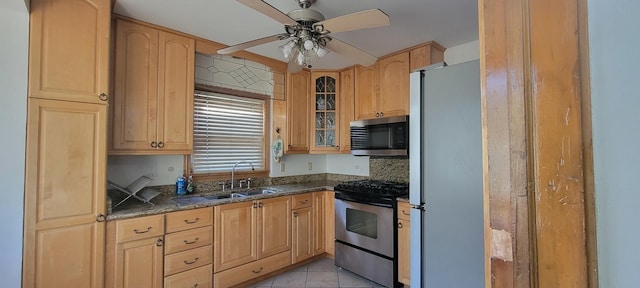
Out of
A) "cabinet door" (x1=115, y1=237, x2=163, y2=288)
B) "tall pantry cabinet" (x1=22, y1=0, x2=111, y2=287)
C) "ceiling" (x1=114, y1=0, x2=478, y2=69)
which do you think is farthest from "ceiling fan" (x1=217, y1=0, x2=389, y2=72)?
"cabinet door" (x1=115, y1=237, x2=163, y2=288)

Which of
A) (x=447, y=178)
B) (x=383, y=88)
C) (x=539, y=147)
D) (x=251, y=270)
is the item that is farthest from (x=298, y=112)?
(x=539, y=147)

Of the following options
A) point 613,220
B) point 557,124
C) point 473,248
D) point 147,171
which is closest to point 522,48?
point 557,124

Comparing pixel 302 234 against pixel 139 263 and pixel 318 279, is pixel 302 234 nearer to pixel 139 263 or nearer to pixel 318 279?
pixel 318 279

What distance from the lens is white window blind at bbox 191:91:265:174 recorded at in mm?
2908

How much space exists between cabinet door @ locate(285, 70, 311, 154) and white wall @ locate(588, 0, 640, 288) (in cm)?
311

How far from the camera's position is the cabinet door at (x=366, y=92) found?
127 inches

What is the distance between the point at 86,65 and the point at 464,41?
10.2ft

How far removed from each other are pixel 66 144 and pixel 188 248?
1123mm

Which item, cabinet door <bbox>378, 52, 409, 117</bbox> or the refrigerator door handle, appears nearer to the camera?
the refrigerator door handle

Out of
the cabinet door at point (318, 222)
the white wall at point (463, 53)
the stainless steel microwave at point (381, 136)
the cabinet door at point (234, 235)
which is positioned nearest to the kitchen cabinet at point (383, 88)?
the stainless steel microwave at point (381, 136)

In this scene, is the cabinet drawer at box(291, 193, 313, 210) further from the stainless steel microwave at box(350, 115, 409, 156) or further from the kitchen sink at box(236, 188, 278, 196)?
the stainless steel microwave at box(350, 115, 409, 156)

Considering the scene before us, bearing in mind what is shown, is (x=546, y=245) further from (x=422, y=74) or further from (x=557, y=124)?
(x=422, y=74)

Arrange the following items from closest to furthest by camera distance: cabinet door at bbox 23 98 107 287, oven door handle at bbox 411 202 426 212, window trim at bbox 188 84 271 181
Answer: cabinet door at bbox 23 98 107 287
oven door handle at bbox 411 202 426 212
window trim at bbox 188 84 271 181

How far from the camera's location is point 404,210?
2525 millimetres
